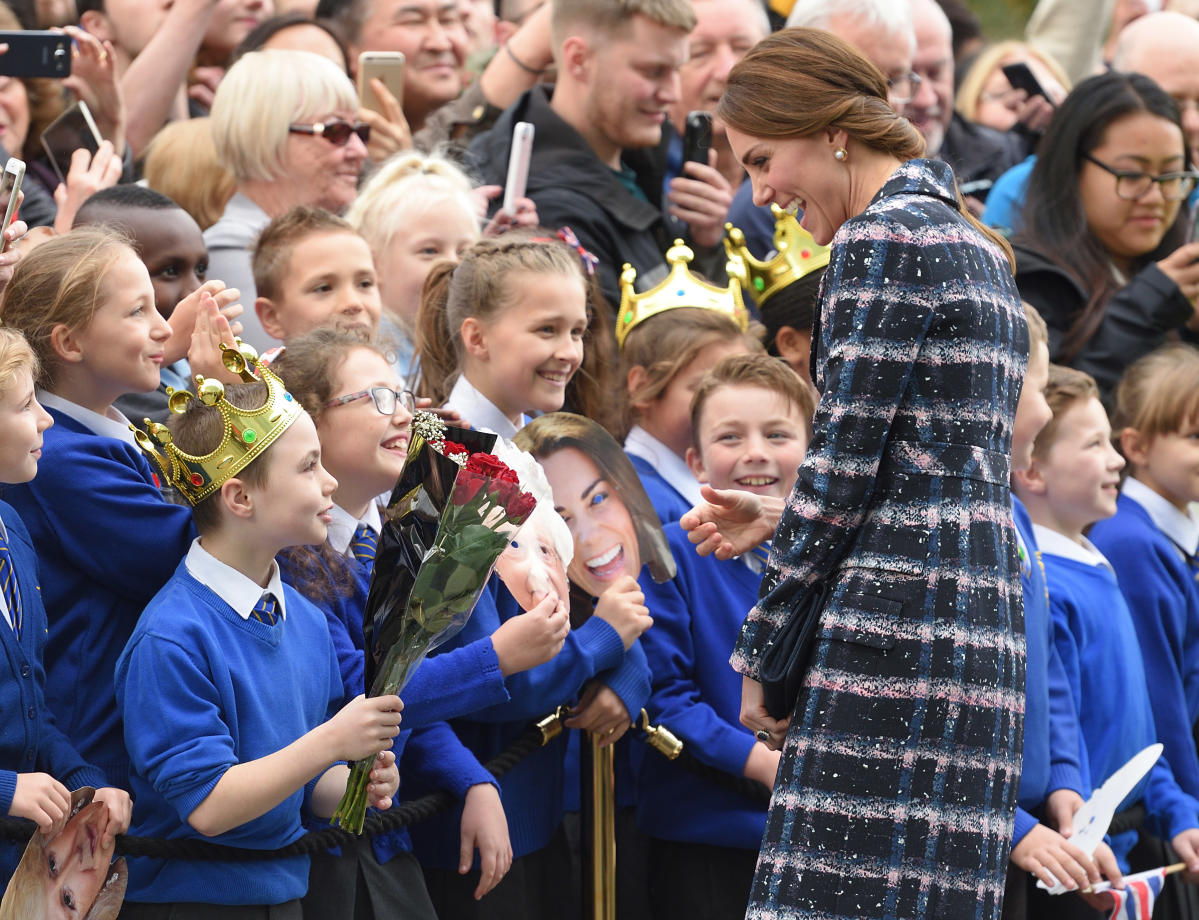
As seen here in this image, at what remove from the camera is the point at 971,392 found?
2.91 metres

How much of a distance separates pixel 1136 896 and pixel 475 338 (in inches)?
81.6

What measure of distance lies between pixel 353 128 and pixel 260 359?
1791 mm

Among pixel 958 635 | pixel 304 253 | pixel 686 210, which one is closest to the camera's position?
pixel 958 635

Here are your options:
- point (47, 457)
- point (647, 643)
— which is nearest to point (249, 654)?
point (47, 457)

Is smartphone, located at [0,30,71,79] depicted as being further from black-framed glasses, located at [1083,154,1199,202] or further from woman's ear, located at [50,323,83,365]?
black-framed glasses, located at [1083,154,1199,202]

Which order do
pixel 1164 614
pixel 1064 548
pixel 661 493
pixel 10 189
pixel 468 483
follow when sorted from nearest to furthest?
pixel 468 483 < pixel 10 189 < pixel 661 493 < pixel 1064 548 < pixel 1164 614

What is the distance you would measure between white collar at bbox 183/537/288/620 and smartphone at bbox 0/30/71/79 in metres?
1.59

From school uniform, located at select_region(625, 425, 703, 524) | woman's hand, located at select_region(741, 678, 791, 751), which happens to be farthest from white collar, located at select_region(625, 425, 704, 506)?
woman's hand, located at select_region(741, 678, 791, 751)

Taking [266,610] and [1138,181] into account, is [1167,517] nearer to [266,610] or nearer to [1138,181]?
[1138,181]

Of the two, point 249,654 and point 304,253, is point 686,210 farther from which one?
point 249,654

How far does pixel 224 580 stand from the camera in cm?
308

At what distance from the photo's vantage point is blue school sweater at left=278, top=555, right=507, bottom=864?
11.0 feet

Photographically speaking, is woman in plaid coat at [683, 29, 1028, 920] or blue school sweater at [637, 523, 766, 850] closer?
woman in plaid coat at [683, 29, 1028, 920]

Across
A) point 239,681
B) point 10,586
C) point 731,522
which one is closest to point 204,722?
point 239,681
